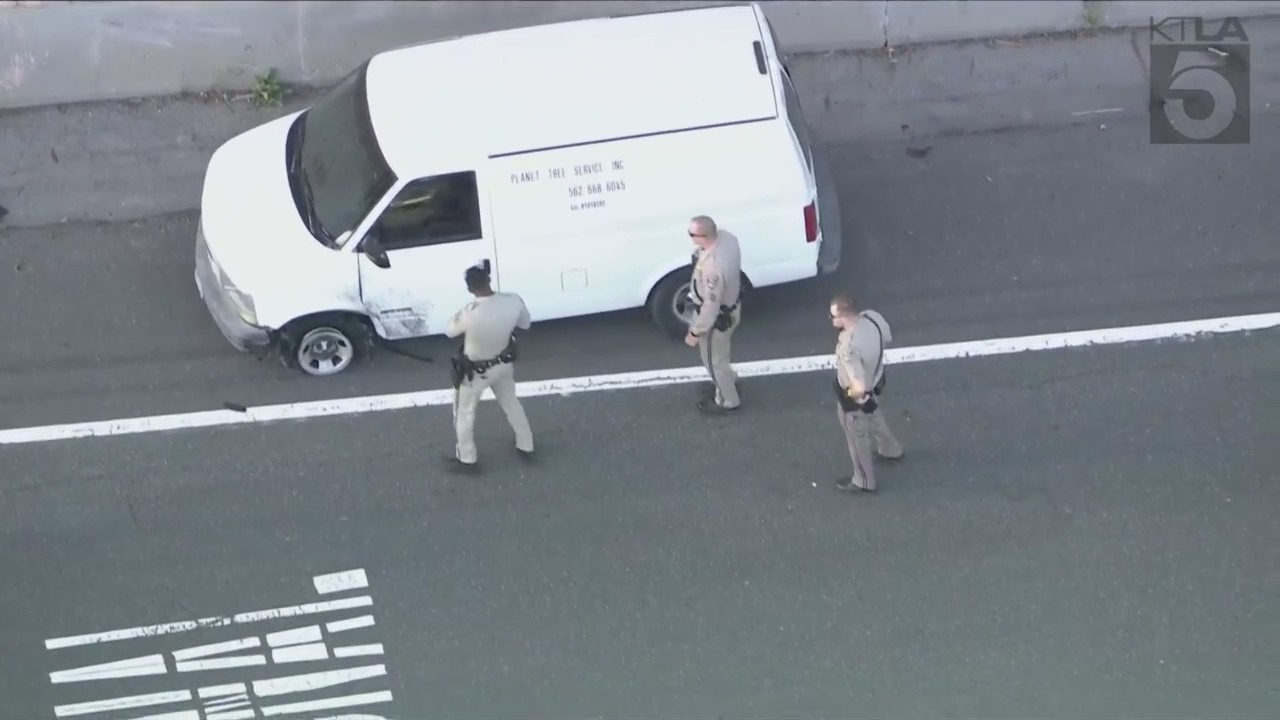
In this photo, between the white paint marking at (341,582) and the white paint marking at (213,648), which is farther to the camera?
the white paint marking at (341,582)

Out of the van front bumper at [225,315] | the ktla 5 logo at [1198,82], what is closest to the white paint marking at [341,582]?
the van front bumper at [225,315]

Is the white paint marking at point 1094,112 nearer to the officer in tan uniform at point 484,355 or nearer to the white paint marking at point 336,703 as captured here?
the officer in tan uniform at point 484,355

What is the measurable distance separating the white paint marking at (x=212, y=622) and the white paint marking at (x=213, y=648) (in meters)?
0.12

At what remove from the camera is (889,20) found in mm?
12523

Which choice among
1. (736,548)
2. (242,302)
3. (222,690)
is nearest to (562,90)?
(242,302)

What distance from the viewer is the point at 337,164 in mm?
9883

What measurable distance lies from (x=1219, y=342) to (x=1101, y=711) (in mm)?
3165

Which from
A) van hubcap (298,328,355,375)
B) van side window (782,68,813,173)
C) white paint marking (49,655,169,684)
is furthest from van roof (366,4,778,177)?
white paint marking (49,655,169,684)

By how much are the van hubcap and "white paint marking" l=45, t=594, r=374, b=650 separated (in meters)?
1.81

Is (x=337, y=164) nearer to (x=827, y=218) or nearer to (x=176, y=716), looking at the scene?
(x=827, y=218)

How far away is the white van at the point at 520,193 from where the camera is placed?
31.3ft

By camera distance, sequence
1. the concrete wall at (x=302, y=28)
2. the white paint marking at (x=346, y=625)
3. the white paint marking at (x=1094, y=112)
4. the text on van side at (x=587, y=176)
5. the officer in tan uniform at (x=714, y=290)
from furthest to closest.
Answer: the white paint marking at (x=1094, y=112), the concrete wall at (x=302, y=28), the text on van side at (x=587, y=176), the officer in tan uniform at (x=714, y=290), the white paint marking at (x=346, y=625)

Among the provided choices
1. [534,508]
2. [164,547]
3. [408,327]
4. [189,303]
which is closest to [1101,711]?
[534,508]

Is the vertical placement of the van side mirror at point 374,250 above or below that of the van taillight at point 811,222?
above
